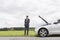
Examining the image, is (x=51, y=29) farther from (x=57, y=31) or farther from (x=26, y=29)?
(x=26, y=29)

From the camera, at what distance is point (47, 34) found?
59.2ft

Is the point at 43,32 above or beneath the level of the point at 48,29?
beneath

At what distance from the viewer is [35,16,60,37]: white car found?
58.3ft

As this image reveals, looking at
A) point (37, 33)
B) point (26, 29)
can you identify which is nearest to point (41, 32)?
point (37, 33)

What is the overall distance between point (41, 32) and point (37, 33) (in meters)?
0.33

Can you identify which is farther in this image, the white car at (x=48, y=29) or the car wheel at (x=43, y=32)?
the car wheel at (x=43, y=32)

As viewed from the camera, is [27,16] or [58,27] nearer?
[58,27]

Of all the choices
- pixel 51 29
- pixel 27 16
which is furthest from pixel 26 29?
pixel 51 29

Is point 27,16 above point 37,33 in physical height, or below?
above

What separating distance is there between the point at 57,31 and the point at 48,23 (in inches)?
40.7

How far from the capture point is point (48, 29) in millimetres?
17984

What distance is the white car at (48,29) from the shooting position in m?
17.8

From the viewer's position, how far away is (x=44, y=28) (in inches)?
711

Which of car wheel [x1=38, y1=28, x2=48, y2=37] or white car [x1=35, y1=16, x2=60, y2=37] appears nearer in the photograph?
white car [x1=35, y1=16, x2=60, y2=37]
